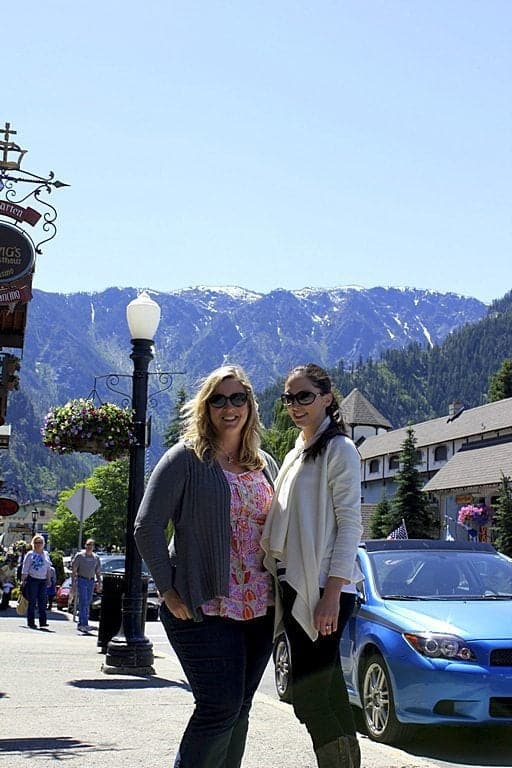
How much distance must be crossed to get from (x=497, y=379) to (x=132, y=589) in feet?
317

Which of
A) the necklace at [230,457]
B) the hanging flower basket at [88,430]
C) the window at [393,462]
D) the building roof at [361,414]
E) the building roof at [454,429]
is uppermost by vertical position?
the building roof at [361,414]

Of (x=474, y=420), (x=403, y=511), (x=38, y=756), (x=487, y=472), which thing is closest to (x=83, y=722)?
(x=38, y=756)

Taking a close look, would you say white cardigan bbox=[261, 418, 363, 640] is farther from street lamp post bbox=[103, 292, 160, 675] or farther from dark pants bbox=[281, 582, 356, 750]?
street lamp post bbox=[103, 292, 160, 675]

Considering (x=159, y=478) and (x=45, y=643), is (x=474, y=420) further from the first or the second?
(x=159, y=478)

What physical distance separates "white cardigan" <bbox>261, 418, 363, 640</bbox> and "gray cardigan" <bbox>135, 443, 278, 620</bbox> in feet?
0.82

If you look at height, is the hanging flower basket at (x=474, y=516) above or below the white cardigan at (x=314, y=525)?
above

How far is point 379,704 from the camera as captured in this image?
25.6 ft

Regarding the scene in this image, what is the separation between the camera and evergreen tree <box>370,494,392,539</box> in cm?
7506

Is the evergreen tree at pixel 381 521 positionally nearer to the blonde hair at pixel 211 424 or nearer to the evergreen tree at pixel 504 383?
the evergreen tree at pixel 504 383

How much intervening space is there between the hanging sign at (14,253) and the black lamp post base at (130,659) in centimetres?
414

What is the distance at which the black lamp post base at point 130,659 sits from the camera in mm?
10984

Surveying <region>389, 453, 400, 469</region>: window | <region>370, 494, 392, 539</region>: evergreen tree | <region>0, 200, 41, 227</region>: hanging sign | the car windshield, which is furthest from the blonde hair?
<region>389, 453, 400, 469</region>: window

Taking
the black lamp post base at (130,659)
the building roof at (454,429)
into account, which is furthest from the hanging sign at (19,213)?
the building roof at (454,429)

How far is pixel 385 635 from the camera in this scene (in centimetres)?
784
